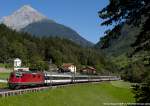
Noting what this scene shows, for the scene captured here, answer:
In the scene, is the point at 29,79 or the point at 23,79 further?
the point at 29,79

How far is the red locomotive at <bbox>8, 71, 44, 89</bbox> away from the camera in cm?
6544

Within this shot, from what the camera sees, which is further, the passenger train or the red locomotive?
the passenger train

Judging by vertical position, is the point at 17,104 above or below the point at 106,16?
below

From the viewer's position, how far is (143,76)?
90.4 feet

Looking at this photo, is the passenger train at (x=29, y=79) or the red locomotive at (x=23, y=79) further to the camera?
the passenger train at (x=29, y=79)

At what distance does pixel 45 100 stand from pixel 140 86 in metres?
26.7

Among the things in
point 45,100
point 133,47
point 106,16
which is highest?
point 106,16

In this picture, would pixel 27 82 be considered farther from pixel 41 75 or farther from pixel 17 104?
pixel 17 104

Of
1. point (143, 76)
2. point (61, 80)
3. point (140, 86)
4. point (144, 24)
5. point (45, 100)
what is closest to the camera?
point (144, 24)

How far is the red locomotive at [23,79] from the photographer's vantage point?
65438 millimetres

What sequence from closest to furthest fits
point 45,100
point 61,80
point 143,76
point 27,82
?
point 143,76, point 45,100, point 27,82, point 61,80

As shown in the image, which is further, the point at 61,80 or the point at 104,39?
the point at 61,80

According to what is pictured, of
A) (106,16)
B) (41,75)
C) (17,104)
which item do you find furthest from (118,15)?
(41,75)

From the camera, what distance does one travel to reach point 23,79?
67.0 meters
